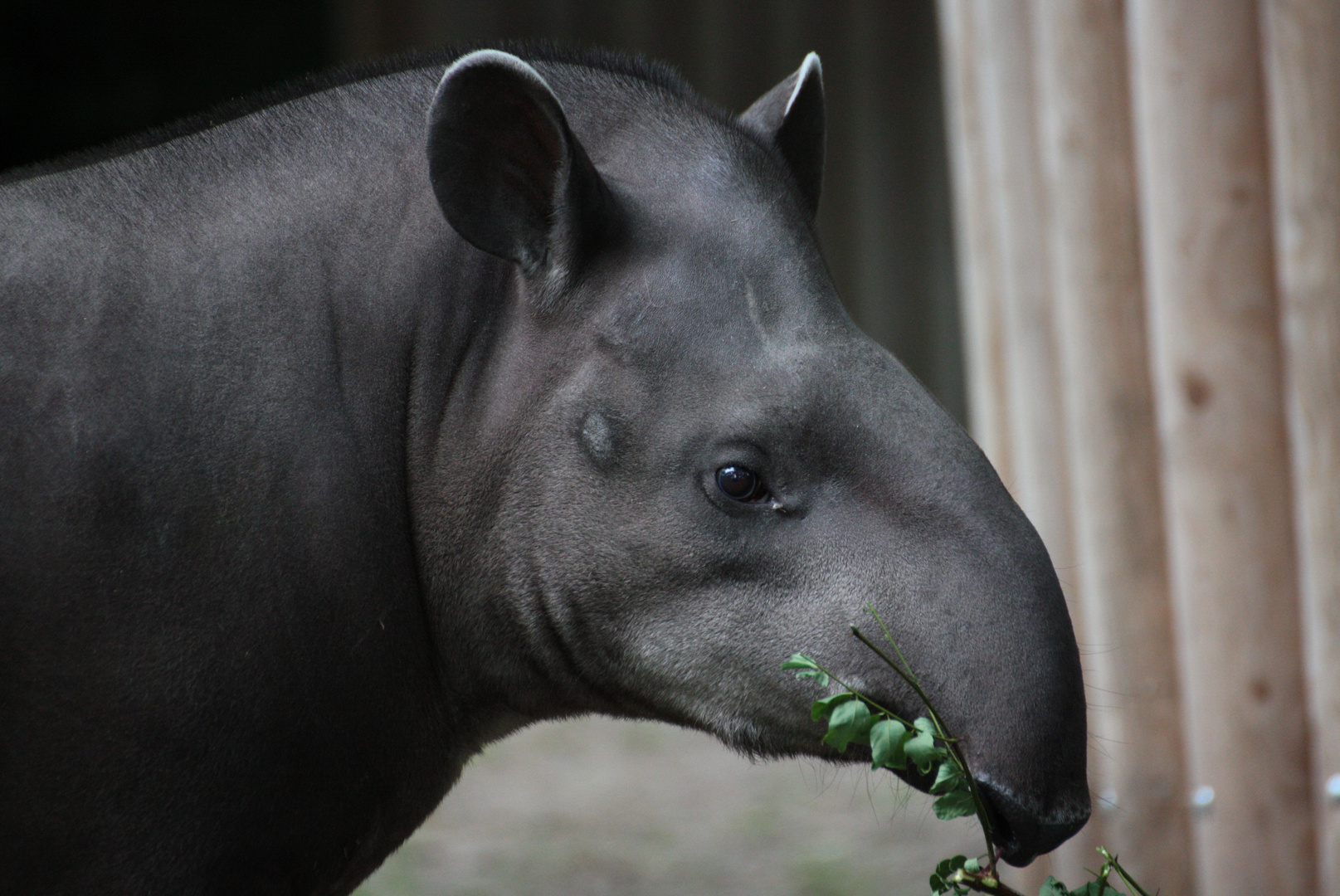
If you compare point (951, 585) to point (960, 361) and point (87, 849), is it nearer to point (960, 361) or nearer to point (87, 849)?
point (87, 849)

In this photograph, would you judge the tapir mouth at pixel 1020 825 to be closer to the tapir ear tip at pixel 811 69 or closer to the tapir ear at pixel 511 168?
the tapir ear at pixel 511 168

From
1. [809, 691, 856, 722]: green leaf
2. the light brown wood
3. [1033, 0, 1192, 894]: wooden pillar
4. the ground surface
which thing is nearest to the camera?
[809, 691, 856, 722]: green leaf

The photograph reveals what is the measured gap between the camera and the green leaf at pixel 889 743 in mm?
2422

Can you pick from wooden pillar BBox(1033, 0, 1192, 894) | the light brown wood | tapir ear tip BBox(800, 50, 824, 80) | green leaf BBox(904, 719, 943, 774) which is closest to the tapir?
green leaf BBox(904, 719, 943, 774)

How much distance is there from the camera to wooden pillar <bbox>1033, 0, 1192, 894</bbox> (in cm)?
471

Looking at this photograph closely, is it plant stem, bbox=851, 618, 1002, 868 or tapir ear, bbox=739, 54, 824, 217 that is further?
tapir ear, bbox=739, 54, 824, 217

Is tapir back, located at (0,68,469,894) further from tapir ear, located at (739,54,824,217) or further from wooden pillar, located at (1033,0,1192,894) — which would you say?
wooden pillar, located at (1033,0,1192,894)

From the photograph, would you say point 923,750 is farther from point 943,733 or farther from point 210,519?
point 210,519

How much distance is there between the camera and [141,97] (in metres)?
10.3

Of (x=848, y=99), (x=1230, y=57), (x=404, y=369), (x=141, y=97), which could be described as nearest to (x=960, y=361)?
(x=848, y=99)

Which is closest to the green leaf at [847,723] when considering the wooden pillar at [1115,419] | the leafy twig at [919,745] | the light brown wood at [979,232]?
the leafy twig at [919,745]

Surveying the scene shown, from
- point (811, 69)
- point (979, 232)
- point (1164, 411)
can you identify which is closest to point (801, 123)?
point (811, 69)

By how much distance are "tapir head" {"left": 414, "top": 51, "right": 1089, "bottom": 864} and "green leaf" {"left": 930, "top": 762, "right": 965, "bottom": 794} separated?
0.05 metres

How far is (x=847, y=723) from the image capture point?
245cm
